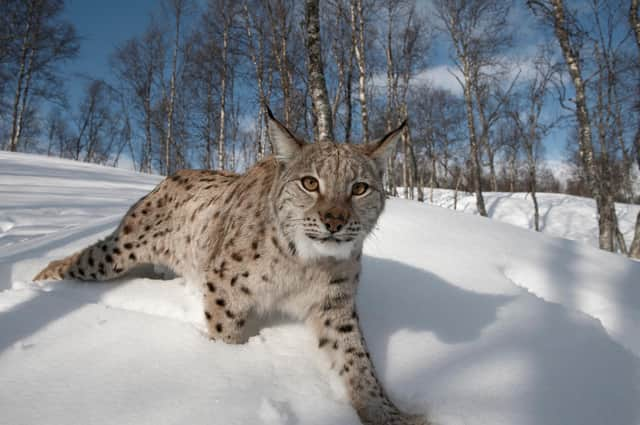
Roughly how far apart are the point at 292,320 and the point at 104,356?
1149 mm

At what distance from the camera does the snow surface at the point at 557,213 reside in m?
19.8

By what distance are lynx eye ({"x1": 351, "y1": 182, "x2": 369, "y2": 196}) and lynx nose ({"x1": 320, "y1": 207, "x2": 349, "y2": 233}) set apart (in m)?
0.26

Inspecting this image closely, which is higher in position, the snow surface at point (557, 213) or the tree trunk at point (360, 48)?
the tree trunk at point (360, 48)

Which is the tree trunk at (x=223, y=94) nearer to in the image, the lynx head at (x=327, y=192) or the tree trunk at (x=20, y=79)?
the tree trunk at (x=20, y=79)

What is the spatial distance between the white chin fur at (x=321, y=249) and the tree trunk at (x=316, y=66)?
543 cm

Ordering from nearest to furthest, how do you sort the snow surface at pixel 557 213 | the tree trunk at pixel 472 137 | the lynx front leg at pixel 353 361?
the lynx front leg at pixel 353 361, the tree trunk at pixel 472 137, the snow surface at pixel 557 213

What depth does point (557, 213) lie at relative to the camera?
2256 centimetres

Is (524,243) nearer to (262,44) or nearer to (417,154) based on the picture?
(262,44)

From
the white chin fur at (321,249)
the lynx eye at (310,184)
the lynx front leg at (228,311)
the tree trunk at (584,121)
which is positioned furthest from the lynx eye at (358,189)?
the tree trunk at (584,121)

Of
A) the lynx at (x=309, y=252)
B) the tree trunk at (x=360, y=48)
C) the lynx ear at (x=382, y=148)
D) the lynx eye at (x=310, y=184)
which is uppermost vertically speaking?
the tree trunk at (x=360, y=48)

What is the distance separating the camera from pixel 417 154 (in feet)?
103

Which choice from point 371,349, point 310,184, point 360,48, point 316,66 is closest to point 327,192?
point 310,184

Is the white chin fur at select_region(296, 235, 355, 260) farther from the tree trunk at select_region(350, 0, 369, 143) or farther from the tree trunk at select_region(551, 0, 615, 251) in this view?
the tree trunk at select_region(350, 0, 369, 143)

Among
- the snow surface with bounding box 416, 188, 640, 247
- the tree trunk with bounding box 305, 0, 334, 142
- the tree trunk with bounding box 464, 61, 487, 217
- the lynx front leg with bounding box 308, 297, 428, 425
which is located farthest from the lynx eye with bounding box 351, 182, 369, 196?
the snow surface with bounding box 416, 188, 640, 247
